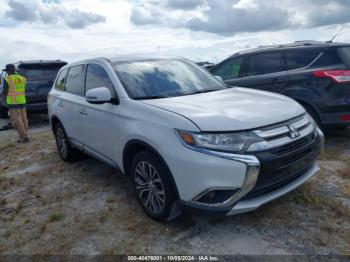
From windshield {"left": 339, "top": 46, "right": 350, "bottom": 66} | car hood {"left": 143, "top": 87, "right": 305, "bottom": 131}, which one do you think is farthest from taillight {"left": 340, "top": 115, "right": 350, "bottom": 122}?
car hood {"left": 143, "top": 87, "right": 305, "bottom": 131}

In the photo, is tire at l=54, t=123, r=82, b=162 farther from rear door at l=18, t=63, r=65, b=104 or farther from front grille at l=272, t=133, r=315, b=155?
rear door at l=18, t=63, r=65, b=104

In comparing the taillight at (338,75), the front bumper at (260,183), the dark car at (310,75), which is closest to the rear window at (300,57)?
the dark car at (310,75)

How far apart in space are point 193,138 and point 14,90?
6.36 metres

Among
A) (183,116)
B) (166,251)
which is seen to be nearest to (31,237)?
(166,251)

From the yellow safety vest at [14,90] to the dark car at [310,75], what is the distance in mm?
5148

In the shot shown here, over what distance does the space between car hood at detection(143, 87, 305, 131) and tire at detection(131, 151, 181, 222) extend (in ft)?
1.82

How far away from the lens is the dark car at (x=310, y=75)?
4945 millimetres

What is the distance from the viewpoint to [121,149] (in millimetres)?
3586

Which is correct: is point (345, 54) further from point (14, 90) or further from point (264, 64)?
point (14, 90)

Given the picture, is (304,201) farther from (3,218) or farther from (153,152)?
(3,218)

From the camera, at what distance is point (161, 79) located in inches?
152

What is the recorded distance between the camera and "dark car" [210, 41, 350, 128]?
4.95 m

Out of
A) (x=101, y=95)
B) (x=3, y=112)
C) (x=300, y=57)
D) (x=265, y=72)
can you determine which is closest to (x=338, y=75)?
(x=300, y=57)

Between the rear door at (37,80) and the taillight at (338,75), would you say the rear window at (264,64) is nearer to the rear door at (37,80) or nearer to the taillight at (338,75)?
the taillight at (338,75)
